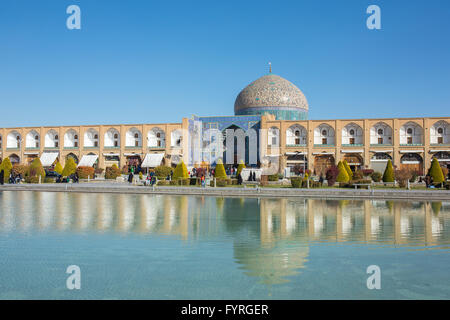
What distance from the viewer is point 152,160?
3412 cm

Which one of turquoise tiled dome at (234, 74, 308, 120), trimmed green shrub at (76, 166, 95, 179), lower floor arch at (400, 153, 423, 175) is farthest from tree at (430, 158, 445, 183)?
trimmed green shrub at (76, 166, 95, 179)

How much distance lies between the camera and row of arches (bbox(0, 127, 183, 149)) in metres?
35.5

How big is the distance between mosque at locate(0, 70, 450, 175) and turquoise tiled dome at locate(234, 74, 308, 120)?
0.29 feet

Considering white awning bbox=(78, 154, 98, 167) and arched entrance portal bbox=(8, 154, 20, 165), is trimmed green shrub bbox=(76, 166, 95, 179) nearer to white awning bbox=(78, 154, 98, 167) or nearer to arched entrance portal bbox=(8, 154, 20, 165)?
white awning bbox=(78, 154, 98, 167)

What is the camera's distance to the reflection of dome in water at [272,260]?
448cm

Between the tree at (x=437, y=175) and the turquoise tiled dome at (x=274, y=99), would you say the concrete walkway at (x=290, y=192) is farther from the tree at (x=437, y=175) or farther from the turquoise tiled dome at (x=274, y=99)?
the turquoise tiled dome at (x=274, y=99)

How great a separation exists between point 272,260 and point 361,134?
28.8 meters

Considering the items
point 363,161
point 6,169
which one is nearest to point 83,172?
point 6,169

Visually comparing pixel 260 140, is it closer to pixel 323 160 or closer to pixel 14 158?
pixel 323 160

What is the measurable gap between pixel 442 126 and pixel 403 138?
9.16ft

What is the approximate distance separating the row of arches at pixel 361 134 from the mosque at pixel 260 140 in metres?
0.07

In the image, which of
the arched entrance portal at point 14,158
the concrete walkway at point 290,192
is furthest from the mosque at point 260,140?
the concrete walkway at point 290,192

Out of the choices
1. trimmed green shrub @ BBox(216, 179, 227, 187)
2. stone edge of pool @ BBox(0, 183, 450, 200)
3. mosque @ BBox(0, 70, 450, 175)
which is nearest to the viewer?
stone edge of pool @ BBox(0, 183, 450, 200)
